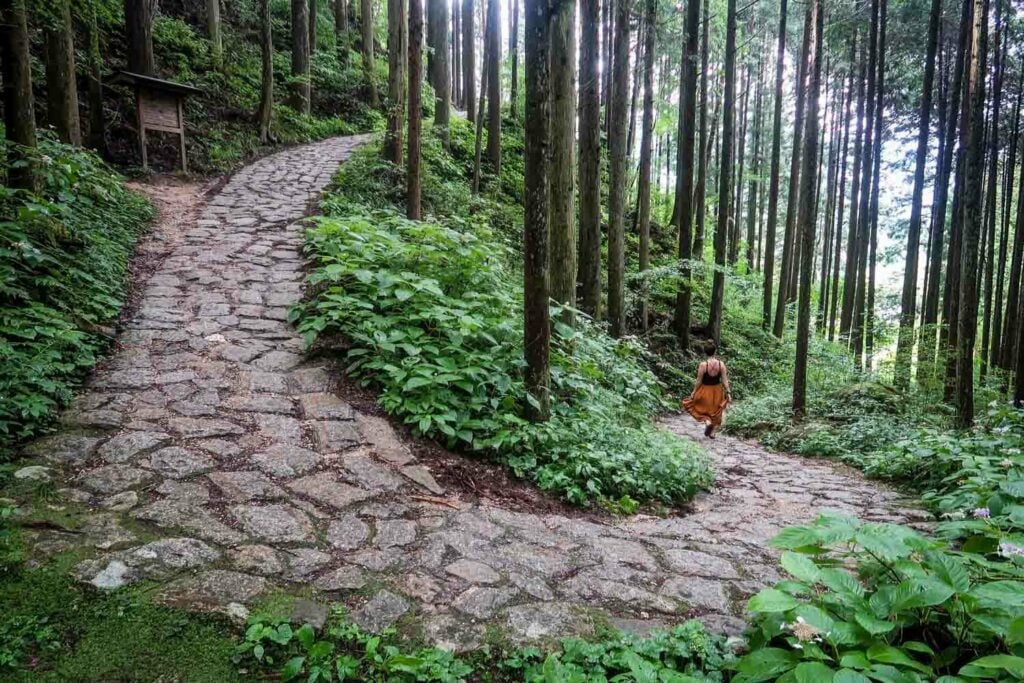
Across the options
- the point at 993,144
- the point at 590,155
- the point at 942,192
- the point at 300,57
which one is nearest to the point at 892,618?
the point at 590,155

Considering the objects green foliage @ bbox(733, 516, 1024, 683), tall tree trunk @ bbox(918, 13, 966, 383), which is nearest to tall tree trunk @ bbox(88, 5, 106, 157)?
green foliage @ bbox(733, 516, 1024, 683)

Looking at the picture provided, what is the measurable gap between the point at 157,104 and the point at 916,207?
50.2 feet

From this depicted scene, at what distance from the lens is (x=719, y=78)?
64.2 feet

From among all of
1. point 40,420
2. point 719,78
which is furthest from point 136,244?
point 719,78

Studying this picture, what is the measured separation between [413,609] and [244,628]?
0.72m

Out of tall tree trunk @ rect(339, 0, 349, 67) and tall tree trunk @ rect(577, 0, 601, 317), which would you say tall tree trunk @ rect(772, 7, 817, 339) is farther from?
tall tree trunk @ rect(339, 0, 349, 67)

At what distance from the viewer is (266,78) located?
1409 centimetres

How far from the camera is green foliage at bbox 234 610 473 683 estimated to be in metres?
2.10

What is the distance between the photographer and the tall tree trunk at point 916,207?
1048 centimetres

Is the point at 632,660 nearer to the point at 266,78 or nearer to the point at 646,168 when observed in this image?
the point at 646,168

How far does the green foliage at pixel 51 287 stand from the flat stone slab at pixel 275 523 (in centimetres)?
158

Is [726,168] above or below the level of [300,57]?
below

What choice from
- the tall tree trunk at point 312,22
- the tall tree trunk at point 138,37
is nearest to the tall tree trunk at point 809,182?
the tall tree trunk at point 138,37

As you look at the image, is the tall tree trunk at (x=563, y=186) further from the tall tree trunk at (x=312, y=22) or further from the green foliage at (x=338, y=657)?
the tall tree trunk at (x=312, y=22)
